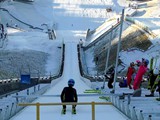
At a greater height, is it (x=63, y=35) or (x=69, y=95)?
(x=63, y=35)

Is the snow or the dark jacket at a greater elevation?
the snow

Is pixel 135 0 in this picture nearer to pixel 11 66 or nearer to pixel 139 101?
pixel 11 66

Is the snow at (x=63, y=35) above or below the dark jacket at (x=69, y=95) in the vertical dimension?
above

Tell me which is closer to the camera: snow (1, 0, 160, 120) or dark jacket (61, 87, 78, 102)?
dark jacket (61, 87, 78, 102)

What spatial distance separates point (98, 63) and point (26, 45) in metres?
12.1

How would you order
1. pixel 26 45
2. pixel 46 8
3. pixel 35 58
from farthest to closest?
pixel 46 8
pixel 26 45
pixel 35 58

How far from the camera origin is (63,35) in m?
72.3

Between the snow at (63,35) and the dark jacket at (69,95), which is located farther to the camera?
the snow at (63,35)

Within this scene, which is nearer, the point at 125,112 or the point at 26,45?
the point at 125,112

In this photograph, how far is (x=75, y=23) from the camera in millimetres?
85812

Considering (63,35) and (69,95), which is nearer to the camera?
(69,95)

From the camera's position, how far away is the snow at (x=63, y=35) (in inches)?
460

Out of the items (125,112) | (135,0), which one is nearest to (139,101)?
(125,112)

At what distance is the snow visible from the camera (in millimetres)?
11680
